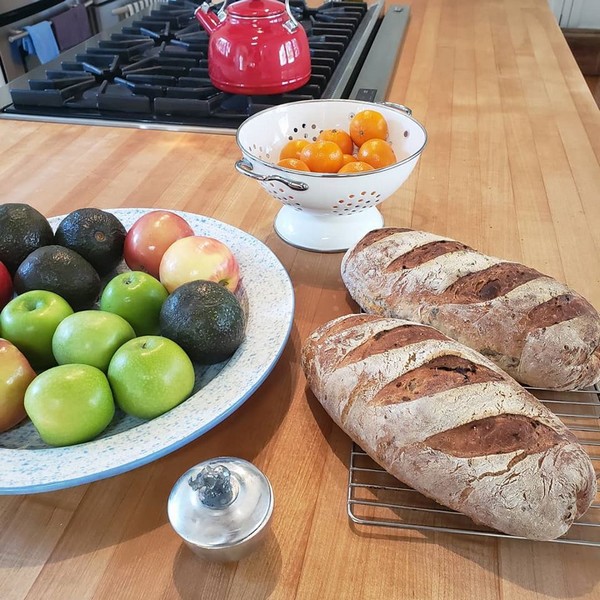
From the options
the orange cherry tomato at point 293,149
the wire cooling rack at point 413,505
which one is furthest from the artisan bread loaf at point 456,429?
the orange cherry tomato at point 293,149

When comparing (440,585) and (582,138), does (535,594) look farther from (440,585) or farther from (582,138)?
(582,138)

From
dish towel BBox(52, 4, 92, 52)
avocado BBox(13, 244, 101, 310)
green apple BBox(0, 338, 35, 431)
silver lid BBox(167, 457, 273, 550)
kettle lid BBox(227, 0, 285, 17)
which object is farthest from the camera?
dish towel BBox(52, 4, 92, 52)

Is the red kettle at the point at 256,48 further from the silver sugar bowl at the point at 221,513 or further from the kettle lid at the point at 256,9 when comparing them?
the silver sugar bowl at the point at 221,513

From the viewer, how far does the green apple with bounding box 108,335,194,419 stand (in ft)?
1.78

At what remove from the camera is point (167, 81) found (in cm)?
130

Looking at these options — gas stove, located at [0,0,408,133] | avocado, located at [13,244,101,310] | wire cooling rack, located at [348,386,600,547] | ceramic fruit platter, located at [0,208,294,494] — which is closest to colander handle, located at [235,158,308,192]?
ceramic fruit platter, located at [0,208,294,494]

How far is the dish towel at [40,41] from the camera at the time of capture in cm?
213

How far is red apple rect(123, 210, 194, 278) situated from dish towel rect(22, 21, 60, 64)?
69.0 inches

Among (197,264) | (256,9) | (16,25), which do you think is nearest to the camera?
(197,264)

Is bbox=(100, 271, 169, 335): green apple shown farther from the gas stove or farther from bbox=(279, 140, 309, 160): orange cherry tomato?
the gas stove

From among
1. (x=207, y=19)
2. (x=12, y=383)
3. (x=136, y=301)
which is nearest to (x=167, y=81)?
(x=207, y=19)

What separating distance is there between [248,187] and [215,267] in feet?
1.24

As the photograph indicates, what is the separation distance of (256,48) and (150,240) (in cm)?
61

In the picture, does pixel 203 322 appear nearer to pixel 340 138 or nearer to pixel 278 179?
pixel 278 179
